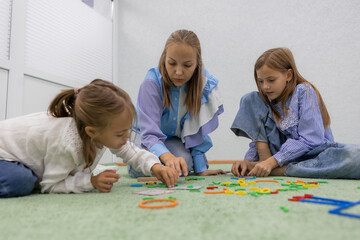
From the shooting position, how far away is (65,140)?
0.83 meters

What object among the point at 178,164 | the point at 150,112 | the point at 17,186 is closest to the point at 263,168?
the point at 178,164

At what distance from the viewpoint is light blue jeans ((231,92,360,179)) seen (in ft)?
3.59

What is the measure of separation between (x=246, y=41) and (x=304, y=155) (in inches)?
69.1

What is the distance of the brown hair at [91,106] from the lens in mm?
817

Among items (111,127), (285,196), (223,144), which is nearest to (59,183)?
(111,127)

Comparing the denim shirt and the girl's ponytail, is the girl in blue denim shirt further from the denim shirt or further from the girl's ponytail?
the girl's ponytail

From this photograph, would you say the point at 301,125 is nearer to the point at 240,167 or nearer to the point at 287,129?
the point at 287,129

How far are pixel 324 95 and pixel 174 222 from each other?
2.42 metres

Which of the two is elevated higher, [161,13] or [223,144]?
[161,13]

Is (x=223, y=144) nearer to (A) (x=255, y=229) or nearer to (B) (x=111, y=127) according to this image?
(B) (x=111, y=127)

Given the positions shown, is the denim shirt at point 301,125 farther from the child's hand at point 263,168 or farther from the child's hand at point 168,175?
the child's hand at point 168,175

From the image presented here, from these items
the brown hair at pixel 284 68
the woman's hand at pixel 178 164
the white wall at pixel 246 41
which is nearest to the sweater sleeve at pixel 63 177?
the woman's hand at pixel 178 164

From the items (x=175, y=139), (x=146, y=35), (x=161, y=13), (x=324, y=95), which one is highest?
(x=161, y=13)

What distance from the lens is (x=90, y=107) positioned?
818 millimetres
